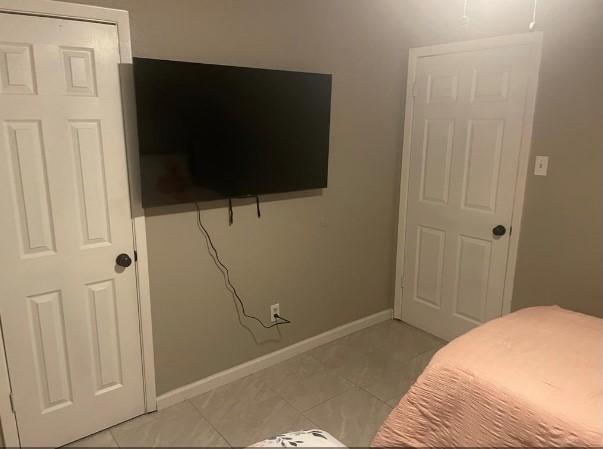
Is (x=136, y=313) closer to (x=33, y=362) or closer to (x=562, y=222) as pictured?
(x=33, y=362)

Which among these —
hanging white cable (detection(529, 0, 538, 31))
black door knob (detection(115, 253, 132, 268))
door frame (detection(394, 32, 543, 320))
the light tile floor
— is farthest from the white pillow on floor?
hanging white cable (detection(529, 0, 538, 31))

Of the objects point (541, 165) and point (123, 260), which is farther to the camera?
point (541, 165)

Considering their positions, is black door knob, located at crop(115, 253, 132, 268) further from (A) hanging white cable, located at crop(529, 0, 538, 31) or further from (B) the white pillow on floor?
(A) hanging white cable, located at crop(529, 0, 538, 31)

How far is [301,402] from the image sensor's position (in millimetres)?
2361

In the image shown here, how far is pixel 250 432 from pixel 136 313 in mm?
770

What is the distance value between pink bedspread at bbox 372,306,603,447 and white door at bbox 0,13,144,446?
4.26ft

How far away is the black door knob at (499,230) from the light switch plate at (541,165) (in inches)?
14.1

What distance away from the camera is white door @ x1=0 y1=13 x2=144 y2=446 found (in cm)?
171

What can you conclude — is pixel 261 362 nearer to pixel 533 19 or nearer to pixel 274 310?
pixel 274 310

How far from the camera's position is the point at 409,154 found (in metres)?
3.04

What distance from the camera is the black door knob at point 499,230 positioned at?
8.53 feet

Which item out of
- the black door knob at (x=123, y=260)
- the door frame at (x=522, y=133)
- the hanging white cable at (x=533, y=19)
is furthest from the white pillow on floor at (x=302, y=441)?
the hanging white cable at (x=533, y=19)

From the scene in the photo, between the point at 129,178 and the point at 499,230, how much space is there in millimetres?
2010

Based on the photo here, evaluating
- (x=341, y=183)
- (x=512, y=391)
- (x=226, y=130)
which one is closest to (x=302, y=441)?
(x=512, y=391)
